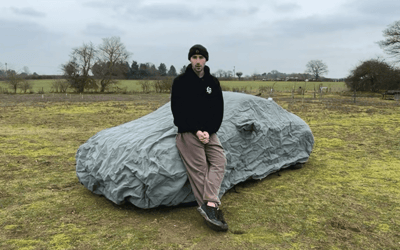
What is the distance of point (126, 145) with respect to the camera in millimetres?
3443

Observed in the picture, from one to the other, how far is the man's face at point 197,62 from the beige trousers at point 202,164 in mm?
725

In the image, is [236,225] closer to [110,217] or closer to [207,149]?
[207,149]

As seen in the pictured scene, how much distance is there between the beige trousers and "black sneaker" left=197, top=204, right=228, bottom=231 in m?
0.08

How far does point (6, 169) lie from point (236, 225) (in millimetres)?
3948

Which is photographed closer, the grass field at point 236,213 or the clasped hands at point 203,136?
the grass field at point 236,213

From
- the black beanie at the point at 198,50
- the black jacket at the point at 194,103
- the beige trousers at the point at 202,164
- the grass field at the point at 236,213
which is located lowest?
the grass field at the point at 236,213

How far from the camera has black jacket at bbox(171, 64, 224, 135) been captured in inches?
127

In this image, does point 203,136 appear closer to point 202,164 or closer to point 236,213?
point 202,164

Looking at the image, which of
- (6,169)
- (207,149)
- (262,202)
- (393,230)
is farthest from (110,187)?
(393,230)

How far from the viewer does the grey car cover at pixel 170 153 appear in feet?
10.3

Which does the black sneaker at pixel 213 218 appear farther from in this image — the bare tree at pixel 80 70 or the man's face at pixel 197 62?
the bare tree at pixel 80 70

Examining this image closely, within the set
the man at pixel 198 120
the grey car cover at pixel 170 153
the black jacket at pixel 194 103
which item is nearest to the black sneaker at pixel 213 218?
the man at pixel 198 120

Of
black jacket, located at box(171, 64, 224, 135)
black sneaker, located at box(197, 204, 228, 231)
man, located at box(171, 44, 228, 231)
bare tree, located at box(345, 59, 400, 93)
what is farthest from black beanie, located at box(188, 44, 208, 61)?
bare tree, located at box(345, 59, 400, 93)

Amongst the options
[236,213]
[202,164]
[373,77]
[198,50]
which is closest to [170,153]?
[202,164]
